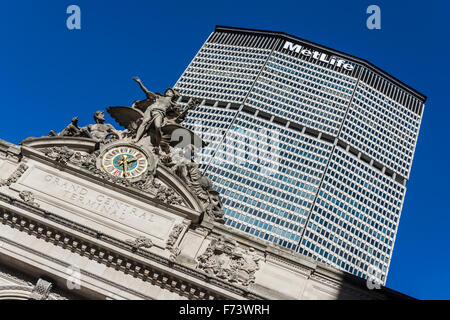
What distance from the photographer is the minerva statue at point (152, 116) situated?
34438mm

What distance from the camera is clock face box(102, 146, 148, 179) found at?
32.1m

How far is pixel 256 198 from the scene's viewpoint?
138 metres

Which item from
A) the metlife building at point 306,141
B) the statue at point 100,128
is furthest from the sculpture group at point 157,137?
the metlife building at point 306,141

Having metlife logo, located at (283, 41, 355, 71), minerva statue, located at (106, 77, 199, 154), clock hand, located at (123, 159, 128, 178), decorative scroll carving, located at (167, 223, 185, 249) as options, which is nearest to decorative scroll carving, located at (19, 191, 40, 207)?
clock hand, located at (123, 159, 128, 178)

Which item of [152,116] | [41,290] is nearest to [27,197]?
[41,290]

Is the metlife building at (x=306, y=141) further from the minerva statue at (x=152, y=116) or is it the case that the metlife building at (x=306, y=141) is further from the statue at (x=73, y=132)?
the statue at (x=73, y=132)

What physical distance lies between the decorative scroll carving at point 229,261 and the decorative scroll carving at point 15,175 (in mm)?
11950

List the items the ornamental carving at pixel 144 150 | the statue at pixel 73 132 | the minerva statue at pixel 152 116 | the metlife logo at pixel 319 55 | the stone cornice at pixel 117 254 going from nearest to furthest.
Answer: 1. the stone cornice at pixel 117 254
2. the ornamental carving at pixel 144 150
3. the statue at pixel 73 132
4. the minerva statue at pixel 152 116
5. the metlife logo at pixel 319 55

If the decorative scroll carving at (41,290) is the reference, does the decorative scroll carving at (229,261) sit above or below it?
above

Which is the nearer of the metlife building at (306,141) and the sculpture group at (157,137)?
the sculpture group at (157,137)

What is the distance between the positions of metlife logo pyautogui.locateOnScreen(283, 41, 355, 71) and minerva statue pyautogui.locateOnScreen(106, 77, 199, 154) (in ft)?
466

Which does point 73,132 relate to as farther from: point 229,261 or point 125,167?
point 229,261

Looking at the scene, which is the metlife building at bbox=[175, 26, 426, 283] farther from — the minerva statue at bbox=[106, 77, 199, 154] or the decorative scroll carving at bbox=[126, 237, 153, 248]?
the decorative scroll carving at bbox=[126, 237, 153, 248]

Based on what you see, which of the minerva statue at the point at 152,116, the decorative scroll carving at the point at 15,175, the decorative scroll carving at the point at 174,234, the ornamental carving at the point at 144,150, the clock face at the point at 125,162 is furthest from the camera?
the minerva statue at the point at 152,116
